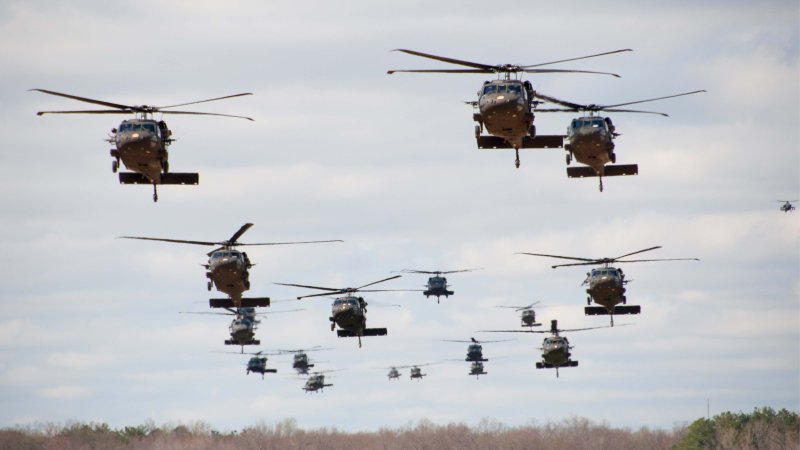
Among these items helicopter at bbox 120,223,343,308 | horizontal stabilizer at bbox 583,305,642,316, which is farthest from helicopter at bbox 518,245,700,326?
helicopter at bbox 120,223,343,308

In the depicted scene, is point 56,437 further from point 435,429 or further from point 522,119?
point 522,119

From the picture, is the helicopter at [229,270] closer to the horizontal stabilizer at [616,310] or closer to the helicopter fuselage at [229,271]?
the helicopter fuselage at [229,271]

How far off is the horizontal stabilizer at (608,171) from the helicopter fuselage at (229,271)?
14.4 metres

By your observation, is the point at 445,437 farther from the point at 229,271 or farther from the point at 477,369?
the point at 229,271

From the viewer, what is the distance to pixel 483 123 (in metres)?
49.7

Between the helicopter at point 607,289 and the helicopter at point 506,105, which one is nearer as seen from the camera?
the helicopter at point 506,105

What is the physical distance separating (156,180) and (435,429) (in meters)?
143

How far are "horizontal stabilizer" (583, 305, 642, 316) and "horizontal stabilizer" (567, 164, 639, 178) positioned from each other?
10605 millimetres

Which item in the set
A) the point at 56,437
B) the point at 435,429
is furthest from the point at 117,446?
the point at 435,429

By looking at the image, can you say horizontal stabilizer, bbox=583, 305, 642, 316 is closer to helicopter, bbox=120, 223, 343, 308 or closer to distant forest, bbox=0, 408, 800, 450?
helicopter, bbox=120, 223, 343, 308

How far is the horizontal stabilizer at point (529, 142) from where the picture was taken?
5167 cm

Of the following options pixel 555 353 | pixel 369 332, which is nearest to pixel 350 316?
pixel 369 332

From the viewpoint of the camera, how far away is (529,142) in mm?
51969

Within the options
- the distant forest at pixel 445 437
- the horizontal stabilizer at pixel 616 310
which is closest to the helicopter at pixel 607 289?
the horizontal stabilizer at pixel 616 310
